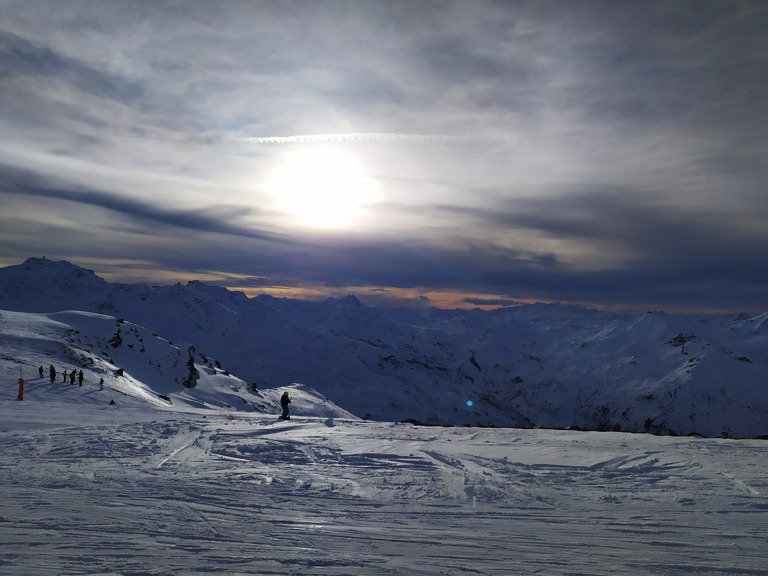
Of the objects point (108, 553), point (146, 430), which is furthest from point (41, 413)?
point (108, 553)

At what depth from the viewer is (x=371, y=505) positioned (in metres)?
10.4

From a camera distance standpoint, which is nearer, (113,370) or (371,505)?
(371,505)

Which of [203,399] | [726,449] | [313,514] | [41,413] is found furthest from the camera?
[203,399]

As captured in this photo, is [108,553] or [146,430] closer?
[108,553]

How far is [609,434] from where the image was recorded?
19.4 m

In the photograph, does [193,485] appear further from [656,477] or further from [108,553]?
[656,477]

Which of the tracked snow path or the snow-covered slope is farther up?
the tracked snow path

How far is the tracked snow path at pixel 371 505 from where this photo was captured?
7414 mm

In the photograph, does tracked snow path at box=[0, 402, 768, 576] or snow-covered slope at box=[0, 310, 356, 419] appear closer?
tracked snow path at box=[0, 402, 768, 576]

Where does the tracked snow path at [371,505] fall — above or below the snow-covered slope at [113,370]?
above

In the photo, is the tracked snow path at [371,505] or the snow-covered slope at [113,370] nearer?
the tracked snow path at [371,505]

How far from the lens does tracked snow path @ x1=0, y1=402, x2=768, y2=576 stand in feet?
24.3

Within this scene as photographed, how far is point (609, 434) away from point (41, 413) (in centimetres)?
2293

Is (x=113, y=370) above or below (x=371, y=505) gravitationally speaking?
below
